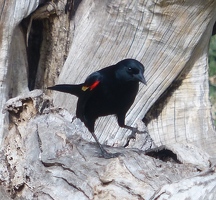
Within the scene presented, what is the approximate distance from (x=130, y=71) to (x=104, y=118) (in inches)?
49.0

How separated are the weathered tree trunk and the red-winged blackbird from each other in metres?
0.23

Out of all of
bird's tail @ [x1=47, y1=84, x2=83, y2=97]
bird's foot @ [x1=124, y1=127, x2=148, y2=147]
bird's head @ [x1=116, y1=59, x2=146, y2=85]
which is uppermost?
bird's head @ [x1=116, y1=59, x2=146, y2=85]

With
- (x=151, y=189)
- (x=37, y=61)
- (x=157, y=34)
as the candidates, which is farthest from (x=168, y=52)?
(x=151, y=189)

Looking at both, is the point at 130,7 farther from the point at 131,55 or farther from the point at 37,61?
the point at 37,61

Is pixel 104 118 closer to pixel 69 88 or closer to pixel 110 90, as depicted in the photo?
pixel 69 88

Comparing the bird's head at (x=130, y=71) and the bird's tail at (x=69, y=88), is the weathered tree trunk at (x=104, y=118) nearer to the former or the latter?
the bird's tail at (x=69, y=88)

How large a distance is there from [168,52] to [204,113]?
780mm

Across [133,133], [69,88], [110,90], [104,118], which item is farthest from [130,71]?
[104,118]

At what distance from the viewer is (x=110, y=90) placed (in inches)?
233

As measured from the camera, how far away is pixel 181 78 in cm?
717

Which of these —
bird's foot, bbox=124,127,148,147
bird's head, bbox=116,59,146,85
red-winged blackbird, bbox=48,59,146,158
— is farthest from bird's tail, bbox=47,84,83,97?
bird's foot, bbox=124,127,148,147

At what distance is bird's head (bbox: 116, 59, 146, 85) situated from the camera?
18.9 feet

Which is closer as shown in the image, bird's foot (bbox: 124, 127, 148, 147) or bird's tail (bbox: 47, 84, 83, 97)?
bird's tail (bbox: 47, 84, 83, 97)

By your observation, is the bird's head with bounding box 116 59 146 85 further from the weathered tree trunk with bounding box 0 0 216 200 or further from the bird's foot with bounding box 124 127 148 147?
the bird's foot with bounding box 124 127 148 147
